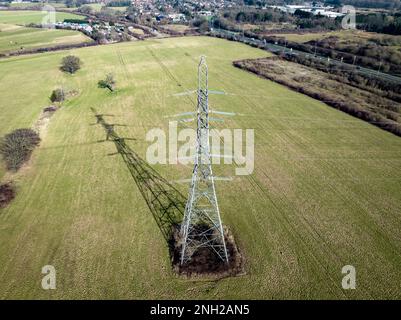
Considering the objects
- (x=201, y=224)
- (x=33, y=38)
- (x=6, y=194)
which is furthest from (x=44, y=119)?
(x=33, y=38)

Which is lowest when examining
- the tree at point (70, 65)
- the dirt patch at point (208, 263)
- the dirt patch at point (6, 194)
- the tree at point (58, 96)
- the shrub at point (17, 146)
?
the dirt patch at point (208, 263)

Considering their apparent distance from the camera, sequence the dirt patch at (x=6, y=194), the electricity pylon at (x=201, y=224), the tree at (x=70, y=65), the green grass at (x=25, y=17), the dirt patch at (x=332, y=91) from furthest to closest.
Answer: the green grass at (x=25, y=17)
the tree at (x=70, y=65)
the dirt patch at (x=332, y=91)
the dirt patch at (x=6, y=194)
the electricity pylon at (x=201, y=224)

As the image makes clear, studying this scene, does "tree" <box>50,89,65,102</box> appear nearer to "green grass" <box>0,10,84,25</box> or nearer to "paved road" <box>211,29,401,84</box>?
"paved road" <box>211,29,401,84</box>

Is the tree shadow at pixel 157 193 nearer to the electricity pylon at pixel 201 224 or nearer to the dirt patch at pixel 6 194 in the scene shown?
the electricity pylon at pixel 201 224

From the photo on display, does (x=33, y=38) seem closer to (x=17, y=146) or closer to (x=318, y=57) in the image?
(x=17, y=146)

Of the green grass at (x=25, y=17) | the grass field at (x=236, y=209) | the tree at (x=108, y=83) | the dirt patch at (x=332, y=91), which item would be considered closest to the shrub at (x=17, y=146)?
the grass field at (x=236, y=209)

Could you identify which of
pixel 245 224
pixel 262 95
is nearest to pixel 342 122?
pixel 262 95

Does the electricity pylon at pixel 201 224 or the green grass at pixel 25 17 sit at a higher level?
the green grass at pixel 25 17
